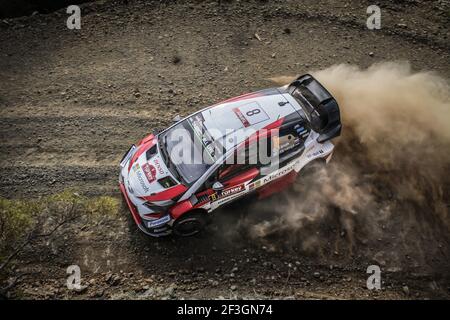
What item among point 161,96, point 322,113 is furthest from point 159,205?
point 161,96

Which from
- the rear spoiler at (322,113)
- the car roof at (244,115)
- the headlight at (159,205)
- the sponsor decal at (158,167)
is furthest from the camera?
the rear spoiler at (322,113)

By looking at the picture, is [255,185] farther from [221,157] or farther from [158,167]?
[158,167]

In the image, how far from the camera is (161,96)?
1017 cm

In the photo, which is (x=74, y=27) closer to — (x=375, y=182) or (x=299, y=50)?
(x=299, y=50)

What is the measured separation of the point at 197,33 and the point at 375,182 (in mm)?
6689

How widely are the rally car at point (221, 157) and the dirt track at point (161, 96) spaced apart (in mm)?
850

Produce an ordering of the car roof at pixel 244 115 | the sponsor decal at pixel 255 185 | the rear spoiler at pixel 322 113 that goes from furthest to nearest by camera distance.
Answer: the rear spoiler at pixel 322 113
the sponsor decal at pixel 255 185
the car roof at pixel 244 115

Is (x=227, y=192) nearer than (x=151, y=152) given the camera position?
Yes

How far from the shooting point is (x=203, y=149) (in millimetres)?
7121

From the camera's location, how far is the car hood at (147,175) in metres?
7.14

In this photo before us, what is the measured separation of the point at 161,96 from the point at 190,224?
417 centimetres

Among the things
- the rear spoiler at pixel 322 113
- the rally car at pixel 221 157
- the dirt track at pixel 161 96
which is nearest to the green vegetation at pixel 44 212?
the dirt track at pixel 161 96

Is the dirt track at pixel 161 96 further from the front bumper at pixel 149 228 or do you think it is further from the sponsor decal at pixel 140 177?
the sponsor decal at pixel 140 177
